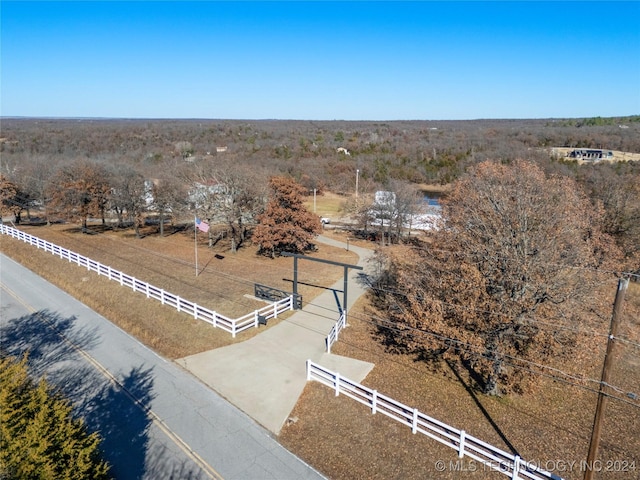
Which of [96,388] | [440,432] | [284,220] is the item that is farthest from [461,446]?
[284,220]

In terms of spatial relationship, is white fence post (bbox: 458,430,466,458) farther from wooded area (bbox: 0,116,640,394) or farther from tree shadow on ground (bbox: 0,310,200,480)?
tree shadow on ground (bbox: 0,310,200,480)

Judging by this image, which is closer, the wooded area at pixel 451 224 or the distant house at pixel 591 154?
the wooded area at pixel 451 224

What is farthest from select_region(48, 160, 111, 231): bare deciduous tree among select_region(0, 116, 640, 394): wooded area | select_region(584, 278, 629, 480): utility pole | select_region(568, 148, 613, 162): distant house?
select_region(568, 148, 613, 162): distant house

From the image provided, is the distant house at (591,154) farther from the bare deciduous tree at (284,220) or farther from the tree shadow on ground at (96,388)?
the tree shadow on ground at (96,388)

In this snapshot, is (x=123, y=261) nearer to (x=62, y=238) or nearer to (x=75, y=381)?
(x=62, y=238)

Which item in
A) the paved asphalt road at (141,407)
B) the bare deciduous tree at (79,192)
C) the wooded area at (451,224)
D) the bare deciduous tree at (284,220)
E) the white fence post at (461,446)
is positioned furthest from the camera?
the bare deciduous tree at (79,192)

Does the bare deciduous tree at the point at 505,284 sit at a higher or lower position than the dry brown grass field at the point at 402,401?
higher

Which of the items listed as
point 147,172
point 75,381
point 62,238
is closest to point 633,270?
point 75,381

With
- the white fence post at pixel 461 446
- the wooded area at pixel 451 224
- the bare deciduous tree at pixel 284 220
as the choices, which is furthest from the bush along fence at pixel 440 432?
the bare deciduous tree at pixel 284 220
